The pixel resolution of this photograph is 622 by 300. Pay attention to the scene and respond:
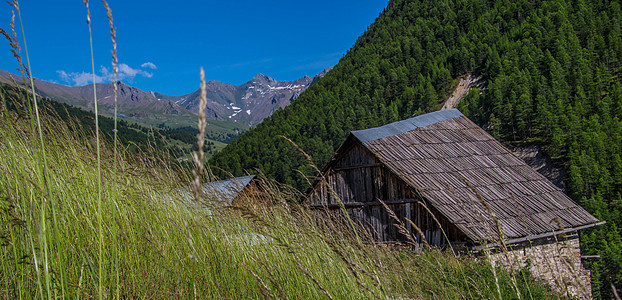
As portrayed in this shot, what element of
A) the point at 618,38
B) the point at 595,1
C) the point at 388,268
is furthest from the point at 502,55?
the point at 388,268

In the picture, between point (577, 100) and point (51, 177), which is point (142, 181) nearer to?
point (51, 177)

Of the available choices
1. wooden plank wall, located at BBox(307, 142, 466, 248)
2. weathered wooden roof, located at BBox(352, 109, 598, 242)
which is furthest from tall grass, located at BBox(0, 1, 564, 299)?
wooden plank wall, located at BBox(307, 142, 466, 248)

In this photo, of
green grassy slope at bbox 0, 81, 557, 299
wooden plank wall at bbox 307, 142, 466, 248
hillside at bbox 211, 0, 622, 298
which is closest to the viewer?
green grassy slope at bbox 0, 81, 557, 299

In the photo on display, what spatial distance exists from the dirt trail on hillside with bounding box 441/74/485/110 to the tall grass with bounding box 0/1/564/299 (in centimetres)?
6874

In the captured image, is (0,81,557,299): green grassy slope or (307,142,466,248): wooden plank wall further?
(307,142,466,248): wooden plank wall

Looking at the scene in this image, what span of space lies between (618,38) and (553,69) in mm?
14349

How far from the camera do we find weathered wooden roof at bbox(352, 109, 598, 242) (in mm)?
11445

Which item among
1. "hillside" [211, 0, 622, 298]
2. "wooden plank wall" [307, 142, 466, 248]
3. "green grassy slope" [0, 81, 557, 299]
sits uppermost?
"hillside" [211, 0, 622, 298]

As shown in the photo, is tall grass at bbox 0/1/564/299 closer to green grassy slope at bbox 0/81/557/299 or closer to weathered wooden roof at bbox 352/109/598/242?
green grassy slope at bbox 0/81/557/299

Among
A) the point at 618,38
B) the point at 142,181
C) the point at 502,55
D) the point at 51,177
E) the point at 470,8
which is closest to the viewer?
the point at 51,177

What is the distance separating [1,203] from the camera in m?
1.67

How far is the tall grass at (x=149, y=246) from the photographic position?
1.50 meters

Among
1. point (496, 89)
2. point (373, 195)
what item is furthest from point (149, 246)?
point (496, 89)

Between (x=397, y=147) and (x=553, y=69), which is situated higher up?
(x=553, y=69)
